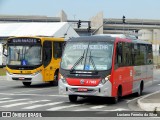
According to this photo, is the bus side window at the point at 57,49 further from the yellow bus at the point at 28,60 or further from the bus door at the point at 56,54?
the yellow bus at the point at 28,60

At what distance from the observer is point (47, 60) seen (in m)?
27.5

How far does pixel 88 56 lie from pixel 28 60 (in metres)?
10.0

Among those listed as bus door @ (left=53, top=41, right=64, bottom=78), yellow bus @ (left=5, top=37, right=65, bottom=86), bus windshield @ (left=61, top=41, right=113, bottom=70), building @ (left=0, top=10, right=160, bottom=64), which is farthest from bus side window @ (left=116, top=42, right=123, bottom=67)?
building @ (left=0, top=10, right=160, bottom=64)

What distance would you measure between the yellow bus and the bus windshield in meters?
9.11

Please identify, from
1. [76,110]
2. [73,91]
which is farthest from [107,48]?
[76,110]

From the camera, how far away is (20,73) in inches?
1054

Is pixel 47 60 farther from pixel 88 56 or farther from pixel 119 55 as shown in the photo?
pixel 88 56

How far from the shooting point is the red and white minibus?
1673cm

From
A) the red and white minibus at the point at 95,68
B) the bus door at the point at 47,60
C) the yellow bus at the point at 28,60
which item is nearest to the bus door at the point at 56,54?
the bus door at the point at 47,60

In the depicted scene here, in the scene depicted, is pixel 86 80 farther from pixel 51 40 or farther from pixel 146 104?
pixel 51 40

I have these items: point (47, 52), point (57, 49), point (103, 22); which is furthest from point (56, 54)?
point (103, 22)

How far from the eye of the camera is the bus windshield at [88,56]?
17141 mm

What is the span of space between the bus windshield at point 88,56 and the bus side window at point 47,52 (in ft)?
30.8

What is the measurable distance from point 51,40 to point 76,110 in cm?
1347
